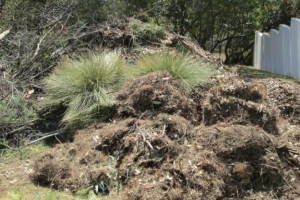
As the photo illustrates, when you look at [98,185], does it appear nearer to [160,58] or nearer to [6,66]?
[160,58]

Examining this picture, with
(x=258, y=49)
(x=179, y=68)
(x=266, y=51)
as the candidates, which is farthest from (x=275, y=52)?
(x=179, y=68)

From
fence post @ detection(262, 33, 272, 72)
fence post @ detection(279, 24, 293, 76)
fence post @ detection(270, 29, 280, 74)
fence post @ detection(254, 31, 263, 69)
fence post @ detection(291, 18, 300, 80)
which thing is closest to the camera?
fence post @ detection(291, 18, 300, 80)

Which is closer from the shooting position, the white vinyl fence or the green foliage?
the green foliage

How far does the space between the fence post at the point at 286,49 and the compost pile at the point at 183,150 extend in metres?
6.10

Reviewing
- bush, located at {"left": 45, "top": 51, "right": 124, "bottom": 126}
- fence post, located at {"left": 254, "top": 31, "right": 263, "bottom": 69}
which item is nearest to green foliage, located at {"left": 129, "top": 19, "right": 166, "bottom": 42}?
bush, located at {"left": 45, "top": 51, "right": 124, "bottom": 126}

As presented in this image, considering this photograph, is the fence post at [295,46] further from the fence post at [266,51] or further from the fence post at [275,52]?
the fence post at [266,51]

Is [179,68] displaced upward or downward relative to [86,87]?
upward

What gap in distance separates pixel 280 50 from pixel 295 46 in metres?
1.68

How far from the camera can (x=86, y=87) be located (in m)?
6.29

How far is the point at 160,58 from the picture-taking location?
6148 mm

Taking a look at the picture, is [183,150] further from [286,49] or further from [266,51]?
[266,51]

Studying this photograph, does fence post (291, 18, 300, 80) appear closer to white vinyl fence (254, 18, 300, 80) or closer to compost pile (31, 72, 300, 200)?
white vinyl fence (254, 18, 300, 80)

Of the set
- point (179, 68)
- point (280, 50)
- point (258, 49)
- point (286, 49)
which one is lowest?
point (258, 49)

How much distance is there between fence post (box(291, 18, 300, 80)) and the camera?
10.3 meters
